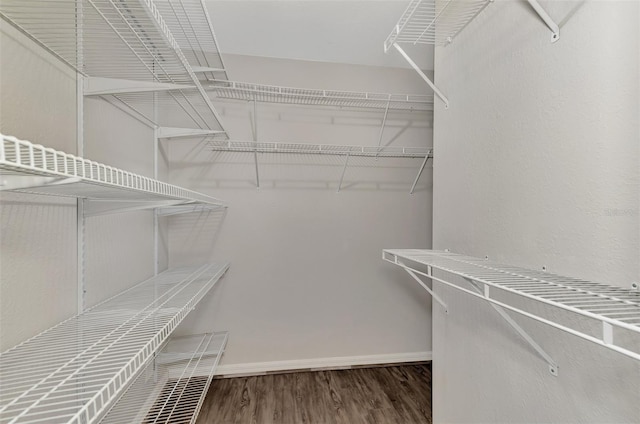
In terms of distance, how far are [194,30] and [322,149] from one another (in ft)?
3.28

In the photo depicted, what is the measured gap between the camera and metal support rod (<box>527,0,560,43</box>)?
31.7 inches

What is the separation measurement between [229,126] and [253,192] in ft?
1.57

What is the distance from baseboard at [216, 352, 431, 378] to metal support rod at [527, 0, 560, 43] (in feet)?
6.81

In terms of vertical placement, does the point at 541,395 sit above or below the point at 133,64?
below

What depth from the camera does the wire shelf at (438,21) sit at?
109cm

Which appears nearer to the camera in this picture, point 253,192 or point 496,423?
point 496,423

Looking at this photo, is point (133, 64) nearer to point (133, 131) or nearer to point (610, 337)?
point (133, 131)

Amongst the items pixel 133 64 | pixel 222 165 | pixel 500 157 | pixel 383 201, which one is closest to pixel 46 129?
pixel 133 64

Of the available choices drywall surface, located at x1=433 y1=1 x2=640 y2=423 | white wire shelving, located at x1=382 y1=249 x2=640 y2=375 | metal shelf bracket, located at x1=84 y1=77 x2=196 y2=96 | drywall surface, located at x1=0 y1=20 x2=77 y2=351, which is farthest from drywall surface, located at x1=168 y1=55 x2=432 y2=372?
white wire shelving, located at x1=382 y1=249 x2=640 y2=375

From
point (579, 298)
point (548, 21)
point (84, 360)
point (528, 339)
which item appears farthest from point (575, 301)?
point (84, 360)

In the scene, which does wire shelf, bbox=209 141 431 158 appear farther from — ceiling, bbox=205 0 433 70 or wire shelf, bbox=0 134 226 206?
wire shelf, bbox=0 134 226 206

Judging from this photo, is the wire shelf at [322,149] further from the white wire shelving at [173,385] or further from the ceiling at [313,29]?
the white wire shelving at [173,385]

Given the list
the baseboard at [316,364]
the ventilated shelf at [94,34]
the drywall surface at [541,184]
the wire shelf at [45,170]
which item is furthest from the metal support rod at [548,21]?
the baseboard at [316,364]

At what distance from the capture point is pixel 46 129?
2.67 ft
